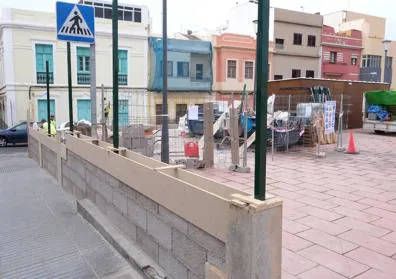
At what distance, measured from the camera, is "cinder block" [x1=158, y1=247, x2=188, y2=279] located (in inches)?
115

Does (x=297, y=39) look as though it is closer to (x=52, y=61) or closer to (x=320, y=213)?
(x=52, y=61)

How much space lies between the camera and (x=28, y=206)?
246 inches

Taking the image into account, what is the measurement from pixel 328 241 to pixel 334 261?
1.68 ft

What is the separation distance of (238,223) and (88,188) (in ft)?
12.0

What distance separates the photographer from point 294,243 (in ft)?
13.0

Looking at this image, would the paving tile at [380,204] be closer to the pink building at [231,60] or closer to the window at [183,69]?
the window at [183,69]

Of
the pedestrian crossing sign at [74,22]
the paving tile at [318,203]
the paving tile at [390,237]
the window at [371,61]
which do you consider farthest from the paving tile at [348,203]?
the window at [371,61]

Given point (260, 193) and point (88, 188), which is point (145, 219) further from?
point (88, 188)

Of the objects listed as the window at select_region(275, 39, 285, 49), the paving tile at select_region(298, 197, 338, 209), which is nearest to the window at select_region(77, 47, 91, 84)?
the window at select_region(275, 39, 285, 49)

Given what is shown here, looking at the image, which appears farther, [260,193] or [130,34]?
[130,34]

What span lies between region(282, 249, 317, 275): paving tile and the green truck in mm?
14009

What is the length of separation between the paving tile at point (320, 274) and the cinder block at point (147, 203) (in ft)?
4.65

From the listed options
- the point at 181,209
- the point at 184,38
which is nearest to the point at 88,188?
the point at 181,209

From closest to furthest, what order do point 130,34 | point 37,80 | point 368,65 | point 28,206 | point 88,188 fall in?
point 88,188 < point 28,206 < point 37,80 < point 130,34 < point 368,65
